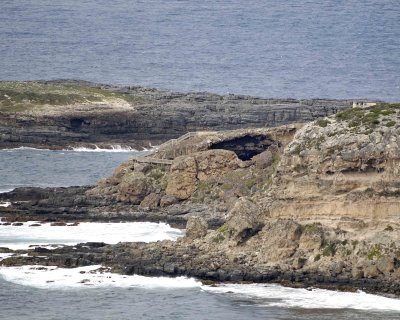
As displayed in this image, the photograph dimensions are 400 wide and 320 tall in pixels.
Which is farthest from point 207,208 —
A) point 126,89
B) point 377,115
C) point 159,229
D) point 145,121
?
point 126,89

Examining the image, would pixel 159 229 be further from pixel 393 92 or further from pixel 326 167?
pixel 393 92

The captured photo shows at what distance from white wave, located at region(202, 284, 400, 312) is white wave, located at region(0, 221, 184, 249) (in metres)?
12.2

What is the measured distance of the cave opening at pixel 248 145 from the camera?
9469 cm

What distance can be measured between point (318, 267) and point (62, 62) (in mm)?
132995

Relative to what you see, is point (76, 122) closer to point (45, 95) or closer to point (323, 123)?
point (45, 95)

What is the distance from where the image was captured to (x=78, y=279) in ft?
233

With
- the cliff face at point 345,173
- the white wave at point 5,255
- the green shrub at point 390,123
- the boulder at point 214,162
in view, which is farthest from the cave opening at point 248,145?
the green shrub at point 390,123

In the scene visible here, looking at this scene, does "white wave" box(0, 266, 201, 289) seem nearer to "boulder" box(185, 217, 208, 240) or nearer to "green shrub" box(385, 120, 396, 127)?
"boulder" box(185, 217, 208, 240)

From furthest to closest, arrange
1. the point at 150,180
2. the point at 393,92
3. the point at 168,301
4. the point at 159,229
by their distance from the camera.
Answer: the point at 393,92 < the point at 150,180 < the point at 159,229 < the point at 168,301

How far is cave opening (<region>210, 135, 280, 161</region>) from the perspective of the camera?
311 feet

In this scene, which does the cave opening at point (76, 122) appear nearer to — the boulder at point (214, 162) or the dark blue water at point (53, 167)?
the dark blue water at point (53, 167)

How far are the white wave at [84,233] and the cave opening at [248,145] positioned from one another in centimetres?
1032

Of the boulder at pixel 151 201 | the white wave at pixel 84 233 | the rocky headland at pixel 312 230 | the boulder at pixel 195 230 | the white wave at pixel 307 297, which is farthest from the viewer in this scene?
the boulder at pixel 151 201

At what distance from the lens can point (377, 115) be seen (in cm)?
7200
